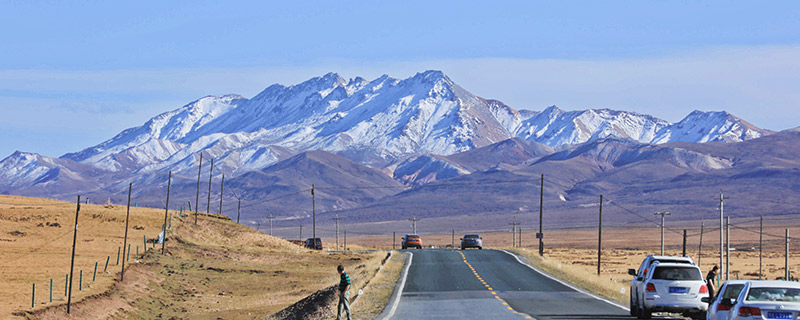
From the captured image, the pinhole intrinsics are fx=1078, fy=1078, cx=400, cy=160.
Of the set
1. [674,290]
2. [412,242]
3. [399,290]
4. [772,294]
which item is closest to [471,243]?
[412,242]

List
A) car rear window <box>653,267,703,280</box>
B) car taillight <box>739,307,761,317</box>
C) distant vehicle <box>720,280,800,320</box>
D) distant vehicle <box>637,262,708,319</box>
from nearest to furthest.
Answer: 1. distant vehicle <box>720,280,800,320</box>
2. car taillight <box>739,307,761,317</box>
3. distant vehicle <box>637,262,708,319</box>
4. car rear window <box>653,267,703,280</box>

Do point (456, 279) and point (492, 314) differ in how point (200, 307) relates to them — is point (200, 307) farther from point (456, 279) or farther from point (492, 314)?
point (492, 314)

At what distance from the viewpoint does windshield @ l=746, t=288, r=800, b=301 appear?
76.7 feet

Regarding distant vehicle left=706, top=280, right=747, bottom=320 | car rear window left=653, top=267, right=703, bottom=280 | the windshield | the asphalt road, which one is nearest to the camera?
the windshield

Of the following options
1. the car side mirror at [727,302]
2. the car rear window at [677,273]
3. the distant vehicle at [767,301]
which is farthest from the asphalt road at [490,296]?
the distant vehicle at [767,301]

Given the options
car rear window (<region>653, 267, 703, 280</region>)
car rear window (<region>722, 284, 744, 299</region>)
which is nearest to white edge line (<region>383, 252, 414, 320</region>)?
car rear window (<region>653, 267, 703, 280</region>)

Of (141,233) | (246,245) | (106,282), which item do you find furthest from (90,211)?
(106,282)

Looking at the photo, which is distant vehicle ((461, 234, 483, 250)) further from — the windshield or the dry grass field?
the windshield

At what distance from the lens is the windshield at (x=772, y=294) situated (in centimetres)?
2339

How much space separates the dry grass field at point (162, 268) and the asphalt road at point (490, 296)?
3.14 metres

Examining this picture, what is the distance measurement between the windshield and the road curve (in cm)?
929

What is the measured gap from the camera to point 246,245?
95688 mm

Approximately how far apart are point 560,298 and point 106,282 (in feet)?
90.4

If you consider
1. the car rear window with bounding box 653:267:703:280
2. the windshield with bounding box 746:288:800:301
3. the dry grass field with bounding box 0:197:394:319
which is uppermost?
the car rear window with bounding box 653:267:703:280
